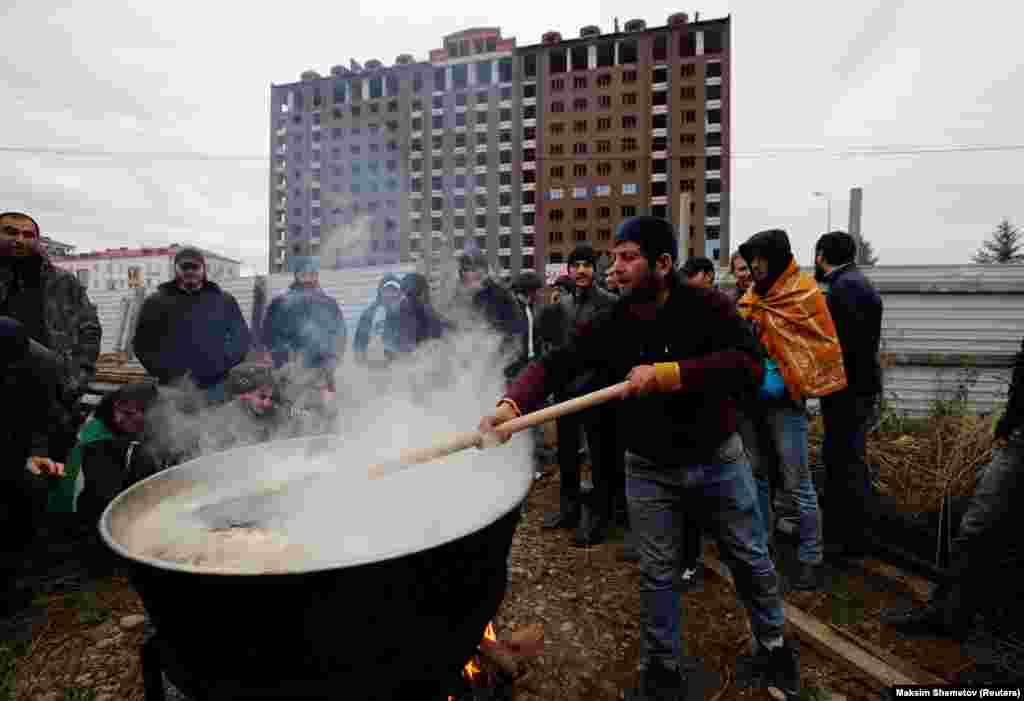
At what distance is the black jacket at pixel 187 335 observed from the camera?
14.5 ft

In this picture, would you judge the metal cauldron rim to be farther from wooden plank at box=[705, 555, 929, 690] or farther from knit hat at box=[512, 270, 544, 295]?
knit hat at box=[512, 270, 544, 295]

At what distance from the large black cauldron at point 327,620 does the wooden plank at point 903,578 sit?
10.3 feet

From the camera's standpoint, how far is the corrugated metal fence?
21.7 ft

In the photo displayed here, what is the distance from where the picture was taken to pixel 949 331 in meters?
6.81

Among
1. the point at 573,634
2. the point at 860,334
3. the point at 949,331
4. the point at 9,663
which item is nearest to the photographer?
the point at 9,663

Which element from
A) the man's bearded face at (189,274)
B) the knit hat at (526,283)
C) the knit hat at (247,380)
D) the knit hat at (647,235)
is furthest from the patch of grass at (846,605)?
the man's bearded face at (189,274)

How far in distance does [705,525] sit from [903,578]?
6.97ft

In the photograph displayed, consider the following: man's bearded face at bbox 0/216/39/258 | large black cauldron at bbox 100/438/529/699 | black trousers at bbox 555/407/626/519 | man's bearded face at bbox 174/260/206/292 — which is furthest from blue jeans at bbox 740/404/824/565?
man's bearded face at bbox 0/216/39/258

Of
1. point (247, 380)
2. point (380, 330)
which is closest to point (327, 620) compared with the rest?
point (247, 380)

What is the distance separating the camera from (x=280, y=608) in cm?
138

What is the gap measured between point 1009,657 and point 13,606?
561 cm

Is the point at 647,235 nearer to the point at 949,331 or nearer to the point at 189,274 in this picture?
the point at 189,274

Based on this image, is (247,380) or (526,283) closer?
(247,380)

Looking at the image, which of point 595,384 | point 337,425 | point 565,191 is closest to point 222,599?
point 595,384
